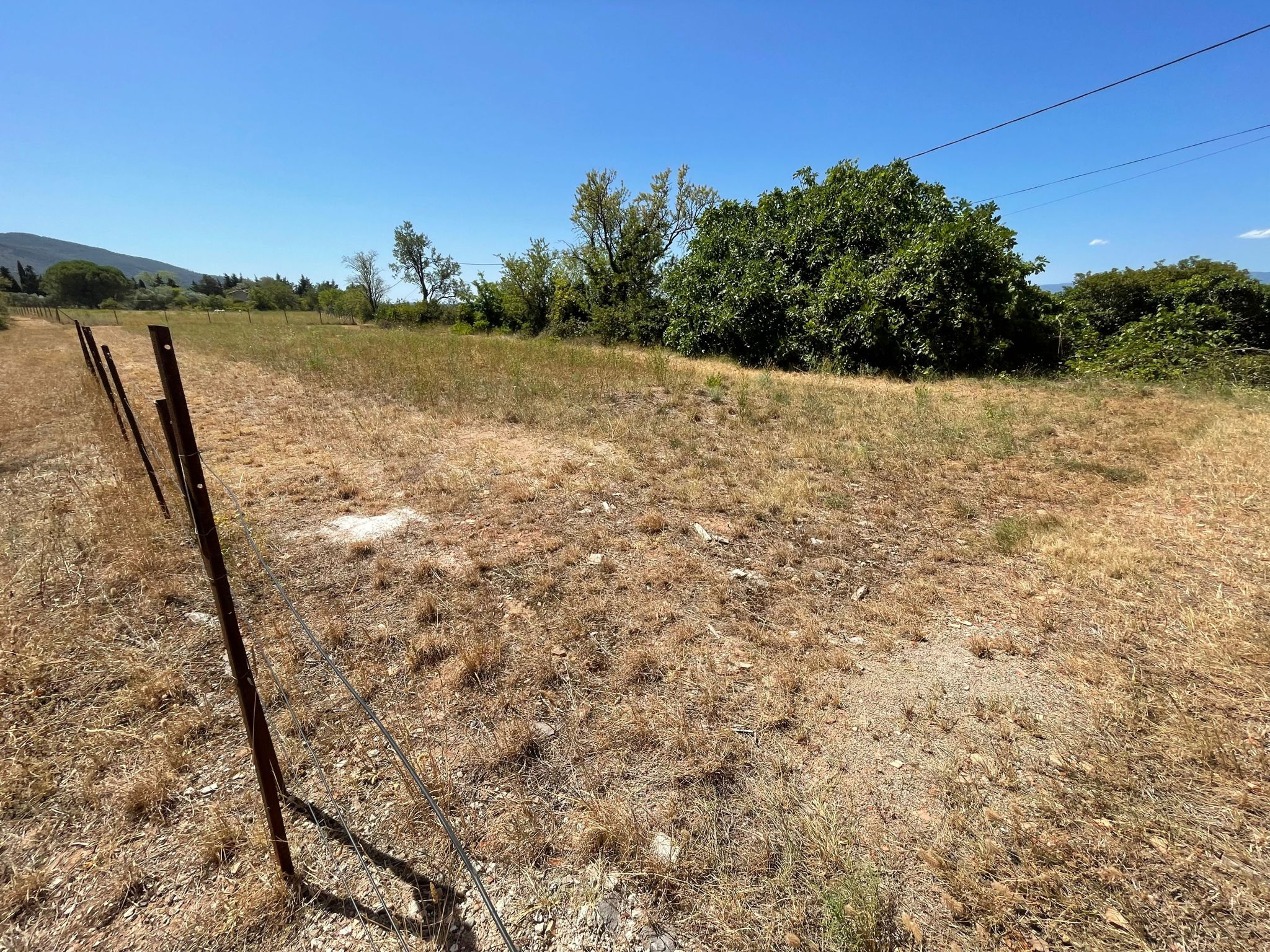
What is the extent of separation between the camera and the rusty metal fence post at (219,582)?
1.33 metres

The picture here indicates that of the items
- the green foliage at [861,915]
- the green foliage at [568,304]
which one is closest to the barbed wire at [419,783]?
the green foliage at [861,915]

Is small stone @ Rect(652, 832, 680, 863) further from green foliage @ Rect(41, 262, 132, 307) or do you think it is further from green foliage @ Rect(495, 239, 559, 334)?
green foliage @ Rect(41, 262, 132, 307)

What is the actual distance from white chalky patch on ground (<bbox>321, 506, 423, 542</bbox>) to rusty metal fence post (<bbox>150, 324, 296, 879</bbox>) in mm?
2501

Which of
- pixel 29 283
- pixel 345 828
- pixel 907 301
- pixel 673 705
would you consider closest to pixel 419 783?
pixel 345 828

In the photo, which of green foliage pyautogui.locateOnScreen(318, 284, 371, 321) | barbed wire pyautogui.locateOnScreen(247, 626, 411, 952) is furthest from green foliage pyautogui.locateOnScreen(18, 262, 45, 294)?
barbed wire pyautogui.locateOnScreen(247, 626, 411, 952)

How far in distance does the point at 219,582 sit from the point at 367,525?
2.92 metres

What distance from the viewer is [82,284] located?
60.4 meters

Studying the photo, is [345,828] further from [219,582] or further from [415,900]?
[219,582]

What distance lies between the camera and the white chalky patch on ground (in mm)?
3975

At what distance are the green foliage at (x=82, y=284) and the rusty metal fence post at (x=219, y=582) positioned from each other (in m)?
86.6

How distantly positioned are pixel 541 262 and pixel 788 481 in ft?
68.3

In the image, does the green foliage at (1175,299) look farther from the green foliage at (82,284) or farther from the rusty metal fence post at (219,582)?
the green foliage at (82,284)

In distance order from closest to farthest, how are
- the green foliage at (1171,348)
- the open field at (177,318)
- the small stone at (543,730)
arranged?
the small stone at (543,730) < the green foliage at (1171,348) < the open field at (177,318)

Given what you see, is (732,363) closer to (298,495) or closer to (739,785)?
(298,495)
